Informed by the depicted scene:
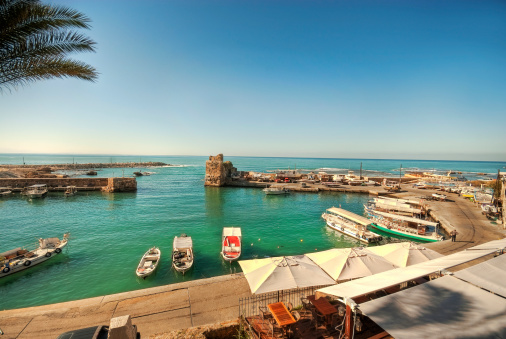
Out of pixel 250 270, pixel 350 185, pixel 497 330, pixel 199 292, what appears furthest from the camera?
pixel 350 185

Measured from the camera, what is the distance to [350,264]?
950 cm

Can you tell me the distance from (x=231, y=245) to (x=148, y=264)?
19.4 ft

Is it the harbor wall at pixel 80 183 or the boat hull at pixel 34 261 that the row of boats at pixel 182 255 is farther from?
the harbor wall at pixel 80 183

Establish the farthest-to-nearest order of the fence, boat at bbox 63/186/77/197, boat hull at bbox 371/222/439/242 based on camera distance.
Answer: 1. boat at bbox 63/186/77/197
2. boat hull at bbox 371/222/439/242
3. the fence

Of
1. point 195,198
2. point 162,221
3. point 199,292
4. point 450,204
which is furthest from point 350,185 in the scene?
point 199,292

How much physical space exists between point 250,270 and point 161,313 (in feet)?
13.7

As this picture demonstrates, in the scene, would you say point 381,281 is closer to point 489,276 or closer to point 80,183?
point 489,276

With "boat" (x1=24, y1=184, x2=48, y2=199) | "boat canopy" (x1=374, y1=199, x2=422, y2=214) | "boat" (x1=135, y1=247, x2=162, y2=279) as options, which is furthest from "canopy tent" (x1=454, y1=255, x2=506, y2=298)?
"boat" (x1=24, y1=184, x2=48, y2=199)

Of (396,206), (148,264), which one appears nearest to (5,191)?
(148,264)

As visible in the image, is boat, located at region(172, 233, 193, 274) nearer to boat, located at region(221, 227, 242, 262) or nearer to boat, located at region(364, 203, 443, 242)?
boat, located at region(221, 227, 242, 262)

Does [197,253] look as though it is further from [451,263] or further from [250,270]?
[451,263]

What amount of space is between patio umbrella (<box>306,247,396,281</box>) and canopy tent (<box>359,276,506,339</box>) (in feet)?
13.9

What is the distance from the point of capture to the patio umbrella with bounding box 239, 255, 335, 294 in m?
7.92

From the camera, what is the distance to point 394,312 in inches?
170
